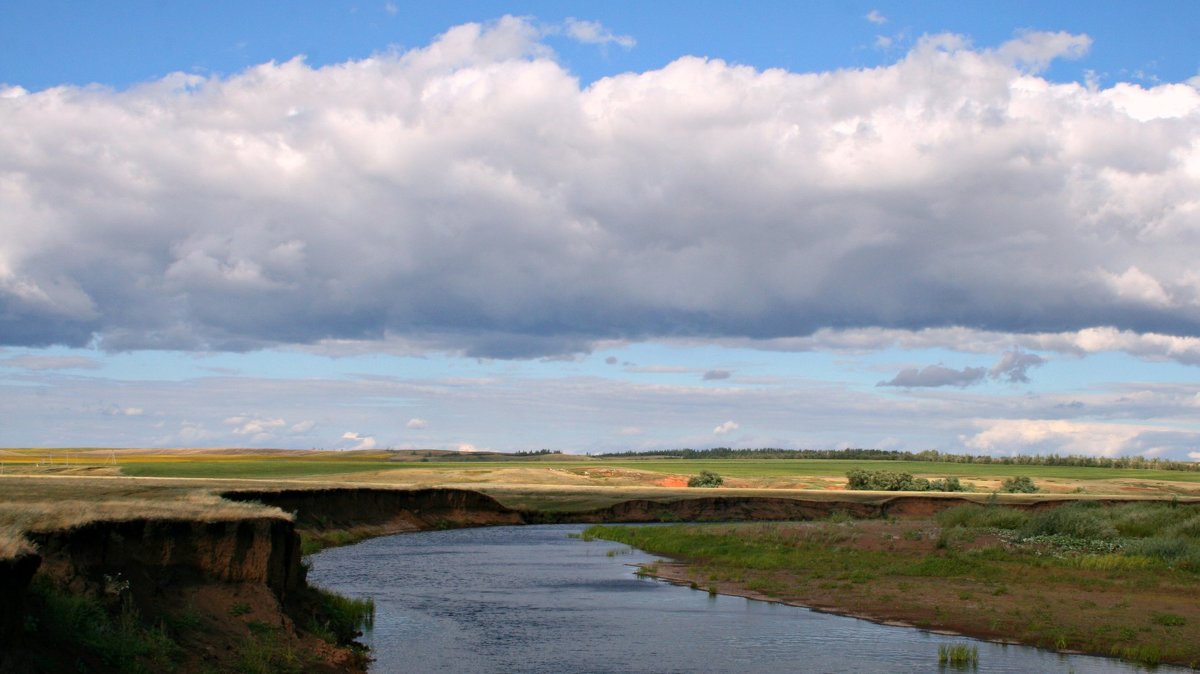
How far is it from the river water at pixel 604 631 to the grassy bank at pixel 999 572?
2.06 metres

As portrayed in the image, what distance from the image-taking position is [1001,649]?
26734mm

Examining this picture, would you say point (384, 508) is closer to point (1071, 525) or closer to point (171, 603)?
point (1071, 525)

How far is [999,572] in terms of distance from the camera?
39469 mm

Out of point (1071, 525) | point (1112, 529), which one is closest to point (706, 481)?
point (1071, 525)

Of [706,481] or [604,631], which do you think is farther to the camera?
[706,481]

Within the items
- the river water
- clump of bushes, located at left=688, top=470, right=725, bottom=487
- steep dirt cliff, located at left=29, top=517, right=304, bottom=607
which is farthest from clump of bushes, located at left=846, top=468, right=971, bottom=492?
steep dirt cliff, located at left=29, top=517, right=304, bottom=607

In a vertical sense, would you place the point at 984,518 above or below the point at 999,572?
above

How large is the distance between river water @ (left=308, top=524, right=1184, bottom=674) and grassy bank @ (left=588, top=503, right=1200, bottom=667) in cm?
206

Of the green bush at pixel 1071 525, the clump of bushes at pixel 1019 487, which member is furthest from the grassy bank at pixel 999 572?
the clump of bushes at pixel 1019 487

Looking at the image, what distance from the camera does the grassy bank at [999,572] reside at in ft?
95.8

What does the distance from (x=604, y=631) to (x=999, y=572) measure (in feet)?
59.0

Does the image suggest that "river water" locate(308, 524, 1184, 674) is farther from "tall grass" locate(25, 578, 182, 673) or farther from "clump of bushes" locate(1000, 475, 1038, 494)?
"clump of bushes" locate(1000, 475, 1038, 494)

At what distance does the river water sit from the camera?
2452cm

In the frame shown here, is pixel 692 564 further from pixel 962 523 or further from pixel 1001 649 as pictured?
pixel 1001 649
